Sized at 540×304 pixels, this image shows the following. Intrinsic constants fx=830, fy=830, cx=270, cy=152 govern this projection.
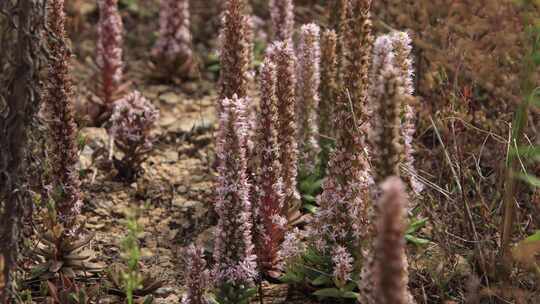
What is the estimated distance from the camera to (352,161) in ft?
12.8

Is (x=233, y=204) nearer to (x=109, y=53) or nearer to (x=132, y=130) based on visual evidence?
(x=132, y=130)

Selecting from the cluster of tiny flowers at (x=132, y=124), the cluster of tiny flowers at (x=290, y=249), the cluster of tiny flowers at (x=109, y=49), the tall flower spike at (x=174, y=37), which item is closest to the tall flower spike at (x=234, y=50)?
the cluster of tiny flowers at (x=290, y=249)

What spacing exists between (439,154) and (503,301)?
162 centimetres

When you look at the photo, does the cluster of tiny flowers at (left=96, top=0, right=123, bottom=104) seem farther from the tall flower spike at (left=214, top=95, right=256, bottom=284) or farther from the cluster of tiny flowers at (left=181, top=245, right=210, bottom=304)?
the cluster of tiny flowers at (left=181, top=245, right=210, bottom=304)

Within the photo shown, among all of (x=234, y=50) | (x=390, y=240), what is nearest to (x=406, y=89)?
(x=234, y=50)

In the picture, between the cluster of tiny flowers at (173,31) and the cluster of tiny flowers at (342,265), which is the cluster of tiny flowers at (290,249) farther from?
the cluster of tiny flowers at (173,31)

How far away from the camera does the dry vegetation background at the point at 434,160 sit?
418 centimetres

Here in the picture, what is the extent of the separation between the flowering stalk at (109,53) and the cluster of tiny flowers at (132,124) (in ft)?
2.16

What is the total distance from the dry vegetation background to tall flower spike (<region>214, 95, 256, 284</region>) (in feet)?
1.24

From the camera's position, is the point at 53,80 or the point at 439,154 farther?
the point at 439,154

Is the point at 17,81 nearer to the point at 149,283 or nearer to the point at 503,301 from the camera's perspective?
the point at 149,283

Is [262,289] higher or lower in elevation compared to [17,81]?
lower

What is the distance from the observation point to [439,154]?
212 inches

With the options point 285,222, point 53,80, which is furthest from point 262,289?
point 53,80
